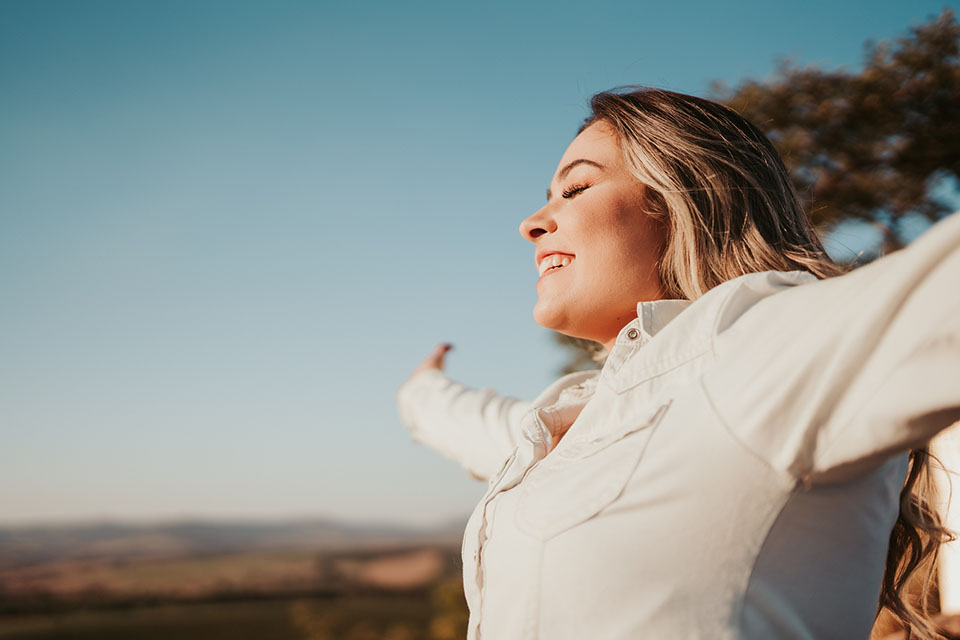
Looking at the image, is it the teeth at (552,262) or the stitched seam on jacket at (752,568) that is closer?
the stitched seam on jacket at (752,568)

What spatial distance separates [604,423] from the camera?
1340 mm

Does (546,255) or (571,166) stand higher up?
(571,166)

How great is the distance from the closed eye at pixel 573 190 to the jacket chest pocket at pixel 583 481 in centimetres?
72

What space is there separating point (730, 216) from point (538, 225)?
0.48 meters

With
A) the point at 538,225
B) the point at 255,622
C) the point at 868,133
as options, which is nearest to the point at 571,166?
the point at 538,225

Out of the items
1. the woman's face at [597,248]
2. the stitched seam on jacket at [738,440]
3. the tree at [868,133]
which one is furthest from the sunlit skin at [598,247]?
the tree at [868,133]

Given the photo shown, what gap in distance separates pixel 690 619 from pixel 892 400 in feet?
1.49

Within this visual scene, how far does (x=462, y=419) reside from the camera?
8.26ft

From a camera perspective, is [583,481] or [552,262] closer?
[583,481]

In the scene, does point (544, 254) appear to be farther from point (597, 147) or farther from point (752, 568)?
point (752, 568)

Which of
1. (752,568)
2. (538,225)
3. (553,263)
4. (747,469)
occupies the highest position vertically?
(538,225)

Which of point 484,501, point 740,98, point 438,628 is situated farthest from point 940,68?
point 438,628

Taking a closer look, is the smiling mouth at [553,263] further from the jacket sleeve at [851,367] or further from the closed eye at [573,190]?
the jacket sleeve at [851,367]

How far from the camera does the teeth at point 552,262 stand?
5.81ft
